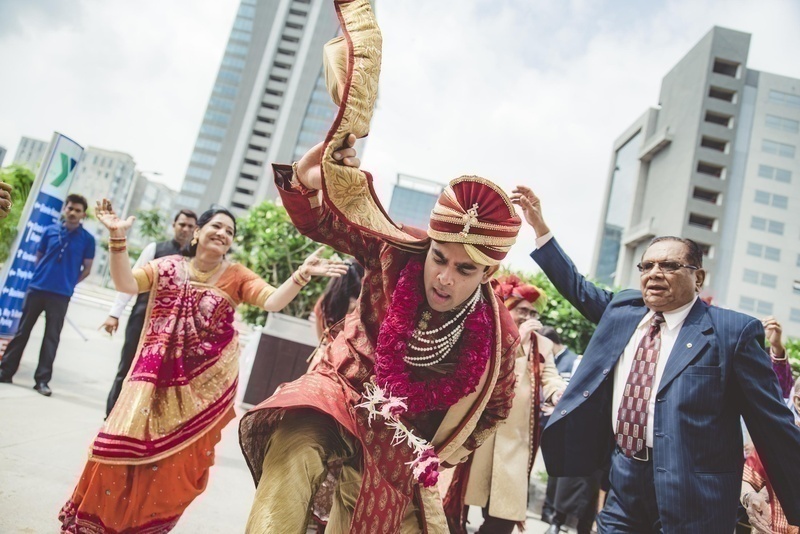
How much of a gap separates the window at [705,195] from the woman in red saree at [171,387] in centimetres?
4539

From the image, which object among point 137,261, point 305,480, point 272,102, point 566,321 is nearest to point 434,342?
point 305,480

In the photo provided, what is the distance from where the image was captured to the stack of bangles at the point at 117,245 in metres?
2.75

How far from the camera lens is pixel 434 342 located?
6.48 feet

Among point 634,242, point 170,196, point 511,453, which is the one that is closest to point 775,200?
point 634,242

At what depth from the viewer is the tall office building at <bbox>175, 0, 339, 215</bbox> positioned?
7581 cm

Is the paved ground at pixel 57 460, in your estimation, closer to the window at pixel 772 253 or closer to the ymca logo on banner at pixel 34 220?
the ymca logo on banner at pixel 34 220

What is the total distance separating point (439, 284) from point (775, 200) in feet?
168

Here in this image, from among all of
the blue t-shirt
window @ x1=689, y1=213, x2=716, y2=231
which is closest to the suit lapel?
the blue t-shirt

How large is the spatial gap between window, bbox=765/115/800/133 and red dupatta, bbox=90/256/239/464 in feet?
169

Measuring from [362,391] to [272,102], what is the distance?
8388 centimetres

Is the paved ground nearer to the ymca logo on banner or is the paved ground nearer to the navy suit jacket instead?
the ymca logo on banner

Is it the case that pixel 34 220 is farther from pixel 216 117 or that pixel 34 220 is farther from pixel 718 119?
pixel 216 117

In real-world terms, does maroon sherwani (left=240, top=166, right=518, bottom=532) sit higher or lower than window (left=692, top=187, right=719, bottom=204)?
lower

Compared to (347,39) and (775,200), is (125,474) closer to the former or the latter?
(347,39)
